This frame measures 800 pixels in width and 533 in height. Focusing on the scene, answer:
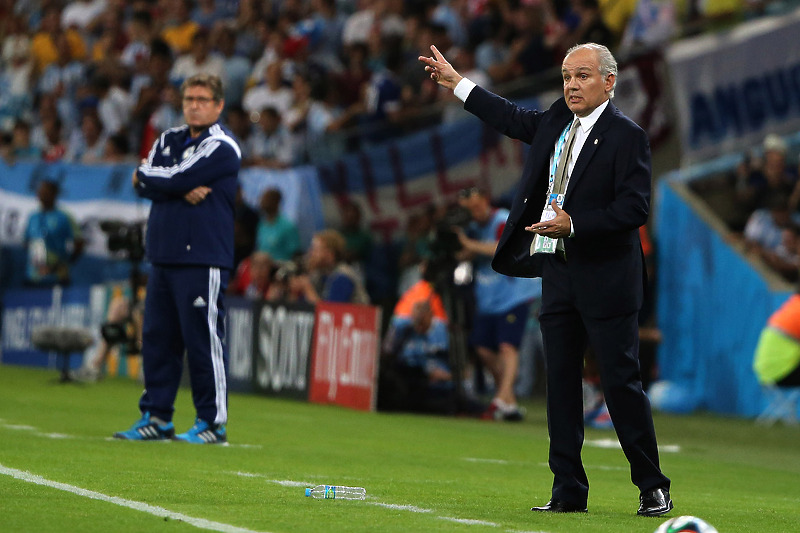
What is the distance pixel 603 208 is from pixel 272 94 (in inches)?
557

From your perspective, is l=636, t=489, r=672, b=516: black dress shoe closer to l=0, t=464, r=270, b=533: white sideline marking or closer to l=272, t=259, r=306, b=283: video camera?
l=0, t=464, r=270, b=533: white sideline marking

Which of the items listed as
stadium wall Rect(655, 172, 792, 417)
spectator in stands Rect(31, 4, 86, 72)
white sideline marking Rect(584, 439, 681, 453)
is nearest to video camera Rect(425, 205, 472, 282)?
white sideline marking Rect(584, 439, 681, 453)

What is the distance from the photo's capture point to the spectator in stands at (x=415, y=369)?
15055mm

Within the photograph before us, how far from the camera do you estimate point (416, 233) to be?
56.6 ft

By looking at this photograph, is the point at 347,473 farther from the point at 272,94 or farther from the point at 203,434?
the point at 272,94

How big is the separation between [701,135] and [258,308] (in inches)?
206

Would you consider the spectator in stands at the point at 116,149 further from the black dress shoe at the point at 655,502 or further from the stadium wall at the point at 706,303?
the black dress shoe at the point at 655,502

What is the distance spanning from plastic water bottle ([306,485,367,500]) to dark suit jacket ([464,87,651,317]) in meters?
1.25

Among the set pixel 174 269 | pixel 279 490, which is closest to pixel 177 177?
pixel 174 269

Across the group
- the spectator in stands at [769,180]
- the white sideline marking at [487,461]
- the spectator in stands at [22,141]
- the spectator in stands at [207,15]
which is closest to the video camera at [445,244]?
the spectator in stands at [769,180]

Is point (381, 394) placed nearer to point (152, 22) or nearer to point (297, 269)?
point (297, 269)

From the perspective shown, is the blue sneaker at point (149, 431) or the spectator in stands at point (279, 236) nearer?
the blue sneaker at point (149, 431)

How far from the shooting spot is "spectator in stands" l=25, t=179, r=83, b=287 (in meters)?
20.1

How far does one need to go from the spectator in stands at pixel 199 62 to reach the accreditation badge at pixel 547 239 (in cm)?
1519
